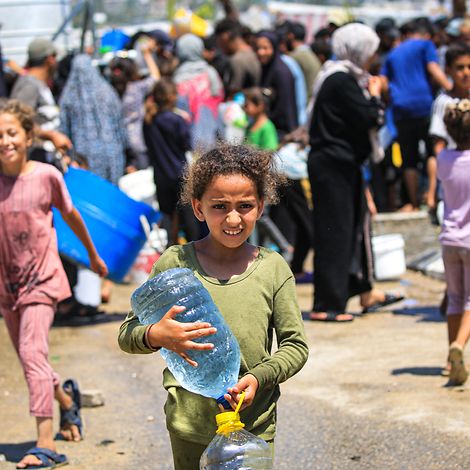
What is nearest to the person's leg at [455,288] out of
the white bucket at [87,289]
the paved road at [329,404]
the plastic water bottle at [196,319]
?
the paved road at [329,404]

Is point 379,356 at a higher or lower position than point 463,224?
lower

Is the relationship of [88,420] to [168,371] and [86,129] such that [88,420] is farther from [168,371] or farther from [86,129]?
[86,129]

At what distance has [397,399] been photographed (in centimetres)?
611

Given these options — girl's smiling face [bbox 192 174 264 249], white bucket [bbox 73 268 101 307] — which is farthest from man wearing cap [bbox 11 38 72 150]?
girl's smiling face [bbox 192 174 264 249]

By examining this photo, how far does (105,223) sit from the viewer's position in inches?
342

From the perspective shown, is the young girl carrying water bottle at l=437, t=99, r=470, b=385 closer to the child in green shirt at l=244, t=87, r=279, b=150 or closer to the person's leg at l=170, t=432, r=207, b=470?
the person's leg at l=170, t=432, r=207, b=470

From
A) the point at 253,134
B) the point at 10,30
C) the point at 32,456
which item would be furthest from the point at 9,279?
the point at 10,30

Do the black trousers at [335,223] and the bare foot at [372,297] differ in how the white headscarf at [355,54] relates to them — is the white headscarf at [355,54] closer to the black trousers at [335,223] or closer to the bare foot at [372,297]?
the black trousers at [335,223]

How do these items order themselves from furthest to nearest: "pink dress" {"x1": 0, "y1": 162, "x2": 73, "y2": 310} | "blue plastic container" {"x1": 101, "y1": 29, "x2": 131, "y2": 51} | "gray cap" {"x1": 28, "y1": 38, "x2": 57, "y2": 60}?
"blue plastic container" {"x1": 101, "y1": 29, "x2": 131, "y2": 51}, "gray cap" {"x1": 28, "y1": 38, "x2": 57, "y2": 60}, "pink dress" {"x1": 0, "y1": 162, "x2": 73, "y2": 310}

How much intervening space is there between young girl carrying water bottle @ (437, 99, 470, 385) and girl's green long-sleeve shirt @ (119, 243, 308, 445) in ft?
9.80

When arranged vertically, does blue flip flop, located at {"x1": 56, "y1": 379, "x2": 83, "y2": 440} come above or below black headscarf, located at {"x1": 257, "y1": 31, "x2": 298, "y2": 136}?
below

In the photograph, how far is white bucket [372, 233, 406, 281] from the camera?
10.3m

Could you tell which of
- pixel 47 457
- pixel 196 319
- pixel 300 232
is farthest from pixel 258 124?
pixel 196 319

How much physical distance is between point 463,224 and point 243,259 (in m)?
3.13
